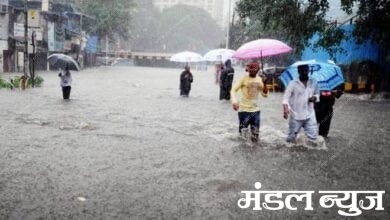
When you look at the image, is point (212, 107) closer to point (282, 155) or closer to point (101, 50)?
point (282, 155)

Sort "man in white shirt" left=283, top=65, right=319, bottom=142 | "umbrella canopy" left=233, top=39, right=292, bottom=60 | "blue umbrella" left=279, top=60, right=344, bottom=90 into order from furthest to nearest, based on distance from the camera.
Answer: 1. "umbrella canopy" left=233, top=39, right=292, bottom=60
2. "blue umbrella" left=279, top=60, right=344, bottom=90
3. "man in white shirt" left=283, top=65, right=319, bottom=142

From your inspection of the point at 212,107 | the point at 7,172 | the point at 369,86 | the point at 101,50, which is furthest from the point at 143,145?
the point at 101,50

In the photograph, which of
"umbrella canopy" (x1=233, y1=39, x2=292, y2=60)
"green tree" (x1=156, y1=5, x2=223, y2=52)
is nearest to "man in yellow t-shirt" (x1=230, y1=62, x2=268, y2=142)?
"umbrella canopy" (x1=233, y1=39, x2=292, y2=60)

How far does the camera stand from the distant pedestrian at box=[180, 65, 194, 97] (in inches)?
731

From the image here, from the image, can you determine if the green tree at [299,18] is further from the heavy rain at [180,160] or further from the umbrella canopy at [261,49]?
the umbrella canopy at [261,49]

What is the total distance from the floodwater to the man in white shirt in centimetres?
53

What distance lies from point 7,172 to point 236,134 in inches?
196

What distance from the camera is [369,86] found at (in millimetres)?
22094

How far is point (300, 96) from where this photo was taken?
26.2 feet

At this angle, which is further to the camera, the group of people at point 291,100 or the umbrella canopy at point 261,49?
the umbrella canopy at point 261,49

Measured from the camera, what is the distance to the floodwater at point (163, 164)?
5.11 meters

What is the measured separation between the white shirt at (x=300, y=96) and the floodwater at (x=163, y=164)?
0.67 metres

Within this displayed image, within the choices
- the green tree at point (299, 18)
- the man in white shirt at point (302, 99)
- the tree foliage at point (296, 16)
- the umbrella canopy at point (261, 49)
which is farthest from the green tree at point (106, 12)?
the man in white shirt at point (302, 99)

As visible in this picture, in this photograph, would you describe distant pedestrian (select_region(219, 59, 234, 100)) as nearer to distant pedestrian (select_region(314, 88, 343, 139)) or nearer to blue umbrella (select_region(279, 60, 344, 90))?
distant pedestrian (select_region(314, 88, 343, 139))
